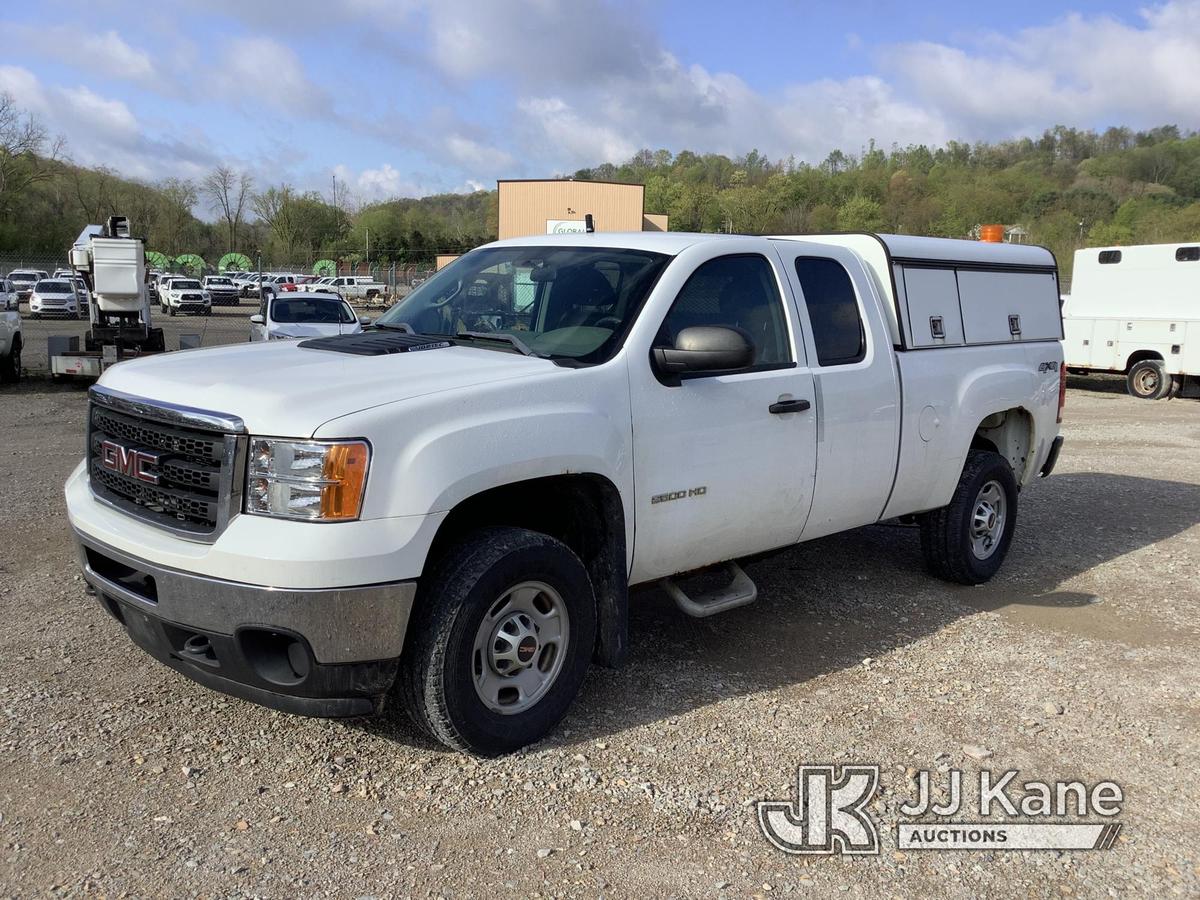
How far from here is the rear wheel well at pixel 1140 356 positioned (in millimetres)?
17922

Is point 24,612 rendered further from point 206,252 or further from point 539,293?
point 206,252

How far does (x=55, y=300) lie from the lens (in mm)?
35469

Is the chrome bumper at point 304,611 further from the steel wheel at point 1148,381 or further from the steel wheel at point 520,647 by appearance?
the steel wheel at point 1148,381

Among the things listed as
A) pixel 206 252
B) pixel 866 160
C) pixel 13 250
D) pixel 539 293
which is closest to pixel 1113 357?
pixel 539 293

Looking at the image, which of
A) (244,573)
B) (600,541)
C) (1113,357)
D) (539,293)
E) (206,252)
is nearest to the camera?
(244,573)

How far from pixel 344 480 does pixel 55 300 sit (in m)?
37.9

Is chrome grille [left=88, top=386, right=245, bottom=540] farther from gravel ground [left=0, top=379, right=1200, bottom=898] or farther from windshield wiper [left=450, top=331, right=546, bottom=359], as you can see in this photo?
windshield wiper [left=450, top=331, right=546, bottom=359]

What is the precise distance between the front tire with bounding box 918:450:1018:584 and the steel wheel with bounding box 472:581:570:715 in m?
3.09

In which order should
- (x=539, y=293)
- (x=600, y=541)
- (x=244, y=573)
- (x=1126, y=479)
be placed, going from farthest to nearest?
(x=1126, y=479) → (x=539, y=293) → (x=600, y=541) → (x=244, y=573)

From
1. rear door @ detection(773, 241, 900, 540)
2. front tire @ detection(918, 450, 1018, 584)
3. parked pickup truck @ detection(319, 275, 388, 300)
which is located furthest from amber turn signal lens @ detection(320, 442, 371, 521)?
parked pickup truck @ detection(319, 275, 388, 300)

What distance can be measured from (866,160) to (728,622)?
130 metres

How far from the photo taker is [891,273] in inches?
211

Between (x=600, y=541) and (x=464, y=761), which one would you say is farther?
(x=600, y=541)

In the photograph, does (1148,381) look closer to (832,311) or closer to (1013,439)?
(1013,439)
